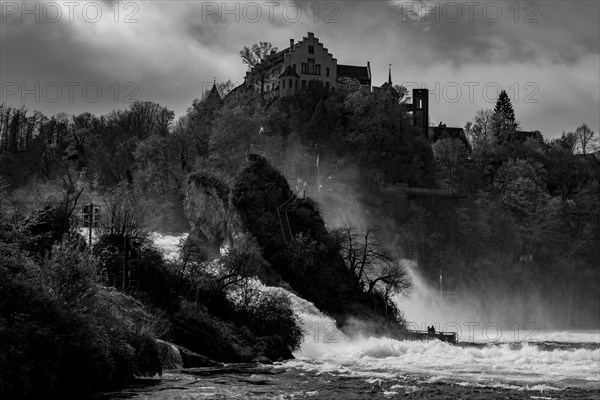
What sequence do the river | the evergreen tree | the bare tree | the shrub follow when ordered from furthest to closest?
the evergreen tree
the bare tree
the shrub
the river

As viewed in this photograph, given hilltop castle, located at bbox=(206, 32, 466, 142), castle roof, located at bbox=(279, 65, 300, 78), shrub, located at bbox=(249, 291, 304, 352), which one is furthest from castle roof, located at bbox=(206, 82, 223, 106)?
shrub, located at bbox=(249, 291, 304, 352)

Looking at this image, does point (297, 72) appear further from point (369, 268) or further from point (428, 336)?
point (428, 336)

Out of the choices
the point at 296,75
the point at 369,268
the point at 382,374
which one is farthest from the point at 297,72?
the point at 382,374

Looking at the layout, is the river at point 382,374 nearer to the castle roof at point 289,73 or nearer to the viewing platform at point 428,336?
the viewing platform at point 428,336

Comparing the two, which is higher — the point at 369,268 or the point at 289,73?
the point at 289,73

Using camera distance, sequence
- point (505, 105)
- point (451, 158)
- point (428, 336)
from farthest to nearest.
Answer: point (505, 105), point (451, 158), point (428, 336)

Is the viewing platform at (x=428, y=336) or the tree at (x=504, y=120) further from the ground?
the tree at (x=504, y=120)

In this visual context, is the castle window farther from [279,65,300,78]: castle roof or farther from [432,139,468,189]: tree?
[432,139,468,189]: tree

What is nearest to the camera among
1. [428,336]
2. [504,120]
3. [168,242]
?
[428,336]

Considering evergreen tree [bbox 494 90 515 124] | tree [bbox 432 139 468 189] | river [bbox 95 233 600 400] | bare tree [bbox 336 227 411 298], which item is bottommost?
river [bbox 95 233 600 400]

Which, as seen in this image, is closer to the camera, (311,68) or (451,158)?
(311,68)

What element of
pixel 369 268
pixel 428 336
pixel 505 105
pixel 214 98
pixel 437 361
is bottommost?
pixel 437 361

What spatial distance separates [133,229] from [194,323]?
921 cm

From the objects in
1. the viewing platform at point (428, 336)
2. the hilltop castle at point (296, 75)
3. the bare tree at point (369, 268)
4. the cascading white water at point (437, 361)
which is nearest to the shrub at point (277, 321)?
the cascading white water at point (437, 361)
